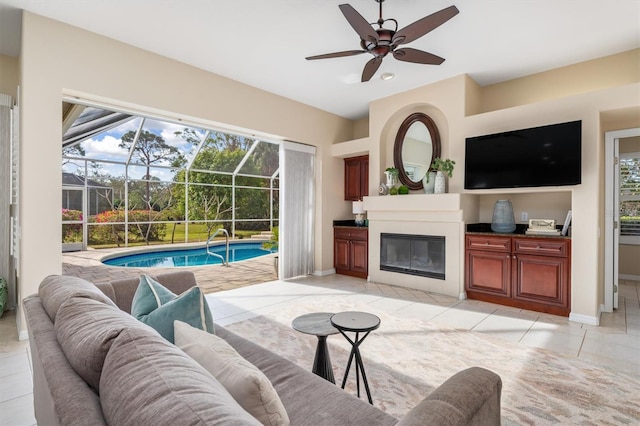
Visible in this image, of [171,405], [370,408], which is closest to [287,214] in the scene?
[370,408]

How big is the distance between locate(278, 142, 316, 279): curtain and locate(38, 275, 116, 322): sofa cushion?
385 centimetres

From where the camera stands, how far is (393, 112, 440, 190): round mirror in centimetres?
493

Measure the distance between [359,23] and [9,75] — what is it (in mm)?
4053

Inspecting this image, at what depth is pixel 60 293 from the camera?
1.46m

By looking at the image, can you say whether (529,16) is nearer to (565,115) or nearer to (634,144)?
(565,115)

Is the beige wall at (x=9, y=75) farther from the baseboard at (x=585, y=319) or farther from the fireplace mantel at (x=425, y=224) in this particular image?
the baseboard at (x=585, y=319)

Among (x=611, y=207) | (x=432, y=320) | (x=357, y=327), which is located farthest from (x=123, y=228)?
(x=611, y=207)

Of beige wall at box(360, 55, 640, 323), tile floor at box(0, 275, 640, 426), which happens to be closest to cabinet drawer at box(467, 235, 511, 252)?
beige wall at box(360, 55, 640, 323)

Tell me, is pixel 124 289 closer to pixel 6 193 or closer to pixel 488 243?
pixel 6 193

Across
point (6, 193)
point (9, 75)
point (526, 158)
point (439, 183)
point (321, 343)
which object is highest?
point (9, 75)

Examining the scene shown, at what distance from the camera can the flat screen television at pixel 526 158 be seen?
3572 millimetres

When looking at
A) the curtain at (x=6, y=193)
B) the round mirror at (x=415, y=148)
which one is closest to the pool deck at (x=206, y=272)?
the curtain at (x=6, y=193)

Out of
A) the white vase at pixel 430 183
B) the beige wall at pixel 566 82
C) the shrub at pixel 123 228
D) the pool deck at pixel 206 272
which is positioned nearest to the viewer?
the beige wall at pixel 566 82

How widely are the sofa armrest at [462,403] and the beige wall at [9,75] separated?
16.7 feet
